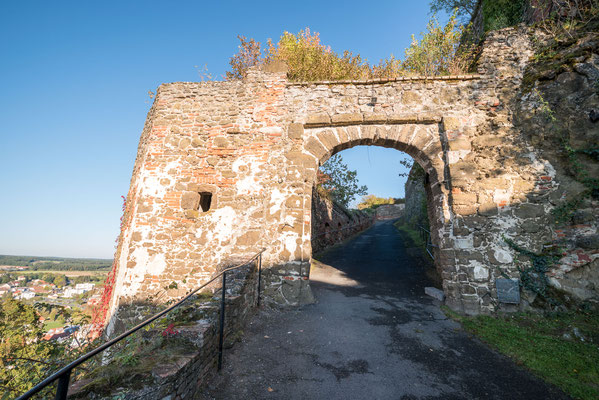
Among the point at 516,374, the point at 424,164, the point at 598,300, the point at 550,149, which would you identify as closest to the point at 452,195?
the point at 424,164

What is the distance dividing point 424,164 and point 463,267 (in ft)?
7.93

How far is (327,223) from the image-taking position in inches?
542

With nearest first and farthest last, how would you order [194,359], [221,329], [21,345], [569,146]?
1. [194,359]
2. [221,329]
3. [569,146]
4. [21,345]

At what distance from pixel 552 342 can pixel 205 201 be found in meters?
7.16

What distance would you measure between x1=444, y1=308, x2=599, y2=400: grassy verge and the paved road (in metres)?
0.21

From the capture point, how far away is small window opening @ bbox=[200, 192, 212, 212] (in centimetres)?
643

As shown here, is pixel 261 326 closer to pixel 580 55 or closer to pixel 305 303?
pixel 305 303

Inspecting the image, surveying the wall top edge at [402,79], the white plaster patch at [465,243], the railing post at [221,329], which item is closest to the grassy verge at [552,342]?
the white plaster patch at [465,243]

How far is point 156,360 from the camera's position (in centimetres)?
247

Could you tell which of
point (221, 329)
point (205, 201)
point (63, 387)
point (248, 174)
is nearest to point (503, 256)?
point (221, 329)

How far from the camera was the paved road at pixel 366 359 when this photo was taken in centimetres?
276

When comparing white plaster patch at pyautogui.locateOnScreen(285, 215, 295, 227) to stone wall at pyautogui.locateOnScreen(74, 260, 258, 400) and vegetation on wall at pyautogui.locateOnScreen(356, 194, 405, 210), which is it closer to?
stone wall at pyautogui.locateOnScreen(74, 260, 258, 400)

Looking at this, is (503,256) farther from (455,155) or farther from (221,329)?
(221,329)

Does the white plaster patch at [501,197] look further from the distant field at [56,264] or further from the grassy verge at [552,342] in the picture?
→ the distant field at [56,264]
